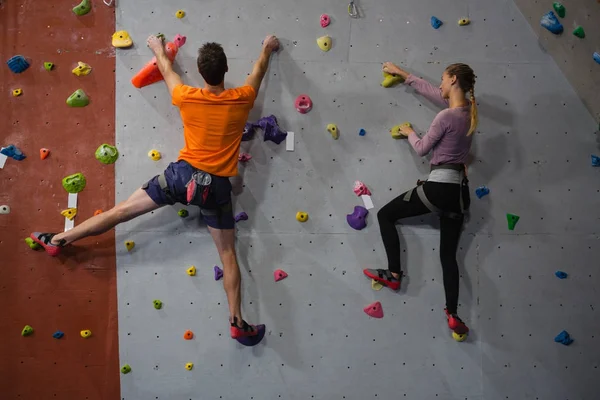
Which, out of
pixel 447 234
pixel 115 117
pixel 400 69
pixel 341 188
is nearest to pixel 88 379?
pixel 115 117

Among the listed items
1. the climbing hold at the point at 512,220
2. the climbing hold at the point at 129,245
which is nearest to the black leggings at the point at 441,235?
the climbing hold at the point at 512,220

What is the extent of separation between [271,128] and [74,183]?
Answer: 1.05m

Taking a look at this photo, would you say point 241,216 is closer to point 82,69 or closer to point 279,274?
point 279,274

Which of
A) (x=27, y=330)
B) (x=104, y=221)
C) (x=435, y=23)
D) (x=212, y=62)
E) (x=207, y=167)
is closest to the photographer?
(x=212, y=62)

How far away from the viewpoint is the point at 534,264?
2906 millimetres

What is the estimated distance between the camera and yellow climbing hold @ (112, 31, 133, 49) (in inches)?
111

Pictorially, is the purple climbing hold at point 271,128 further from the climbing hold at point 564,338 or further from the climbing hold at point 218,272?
the climbing hold at point 564,338

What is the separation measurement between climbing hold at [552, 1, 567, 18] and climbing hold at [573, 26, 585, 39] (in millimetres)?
103

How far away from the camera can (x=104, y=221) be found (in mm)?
2656

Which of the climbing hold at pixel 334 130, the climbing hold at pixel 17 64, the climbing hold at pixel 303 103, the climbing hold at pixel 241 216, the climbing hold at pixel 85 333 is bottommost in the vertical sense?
the climbing hold at pixel 85 333

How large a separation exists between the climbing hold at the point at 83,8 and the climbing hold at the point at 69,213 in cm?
102

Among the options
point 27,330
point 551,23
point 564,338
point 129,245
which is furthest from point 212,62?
point 564,338

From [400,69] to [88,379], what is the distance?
2286 mm

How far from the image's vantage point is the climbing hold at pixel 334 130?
9.32ft
